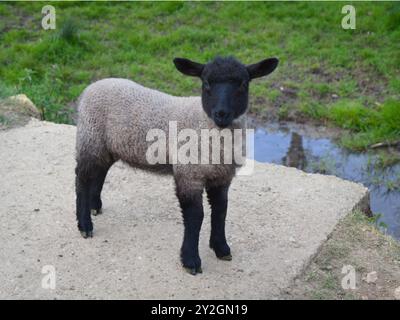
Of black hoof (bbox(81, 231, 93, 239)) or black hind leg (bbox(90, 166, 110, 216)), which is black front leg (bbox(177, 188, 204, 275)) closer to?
black hind leg (bbox(90, 166, 110, 216))

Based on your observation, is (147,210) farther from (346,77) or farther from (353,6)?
(353,6)

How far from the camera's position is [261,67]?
4648 millimetres

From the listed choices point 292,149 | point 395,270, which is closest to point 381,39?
point 292,149

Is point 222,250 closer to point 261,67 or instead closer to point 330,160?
point 261,67

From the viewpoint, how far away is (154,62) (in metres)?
10.1

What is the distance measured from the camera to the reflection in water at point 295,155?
8050 mm

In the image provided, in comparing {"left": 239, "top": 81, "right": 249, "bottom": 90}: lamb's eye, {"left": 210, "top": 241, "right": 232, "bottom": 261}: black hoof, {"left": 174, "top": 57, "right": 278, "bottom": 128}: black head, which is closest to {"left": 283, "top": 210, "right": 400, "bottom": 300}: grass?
{"left": 210, "top": 241, "right": 232, "bottom": 261}: black hoof

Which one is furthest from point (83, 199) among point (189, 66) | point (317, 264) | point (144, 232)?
point (317, 264)

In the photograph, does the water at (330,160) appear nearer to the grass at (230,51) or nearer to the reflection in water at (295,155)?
the reflection in water at (295,155)

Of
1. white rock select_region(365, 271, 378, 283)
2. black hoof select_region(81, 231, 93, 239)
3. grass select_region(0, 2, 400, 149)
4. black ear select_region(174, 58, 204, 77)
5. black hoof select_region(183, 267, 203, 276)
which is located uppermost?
black ear select_region(174, 58, 204, 77)

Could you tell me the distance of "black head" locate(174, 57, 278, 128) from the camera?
4414 mm

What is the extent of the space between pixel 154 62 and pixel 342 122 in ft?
10.9

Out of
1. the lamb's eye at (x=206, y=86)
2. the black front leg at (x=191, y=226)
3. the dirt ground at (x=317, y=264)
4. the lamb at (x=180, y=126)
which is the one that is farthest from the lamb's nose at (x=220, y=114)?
the dirt ground at (x=317, y=264)

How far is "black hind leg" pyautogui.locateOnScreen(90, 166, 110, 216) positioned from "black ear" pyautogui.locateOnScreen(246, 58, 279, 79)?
1581 mm
